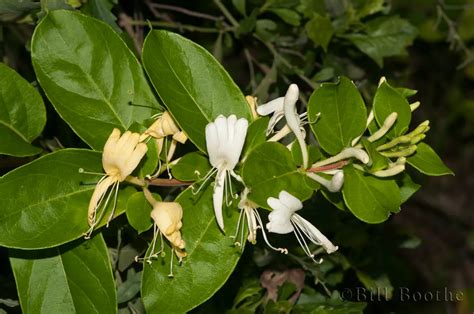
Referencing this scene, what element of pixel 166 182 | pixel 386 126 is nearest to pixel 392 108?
pixel 386 126

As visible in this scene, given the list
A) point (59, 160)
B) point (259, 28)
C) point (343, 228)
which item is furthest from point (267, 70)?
point (59, 160)

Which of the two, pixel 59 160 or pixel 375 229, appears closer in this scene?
pixel 59 160

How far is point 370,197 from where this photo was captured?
849 millimetres

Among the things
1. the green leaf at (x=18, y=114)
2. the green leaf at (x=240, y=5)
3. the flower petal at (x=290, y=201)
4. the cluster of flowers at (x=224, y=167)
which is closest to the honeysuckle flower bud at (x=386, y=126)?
the cluster of flowers at (x=224, y=167)

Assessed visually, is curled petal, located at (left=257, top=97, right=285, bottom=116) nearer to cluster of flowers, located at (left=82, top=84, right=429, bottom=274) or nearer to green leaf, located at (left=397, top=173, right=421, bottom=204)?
cluster of flowers, located at (left=82, top=84, right=429, bottom=274)

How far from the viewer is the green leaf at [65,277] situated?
2.89 feet

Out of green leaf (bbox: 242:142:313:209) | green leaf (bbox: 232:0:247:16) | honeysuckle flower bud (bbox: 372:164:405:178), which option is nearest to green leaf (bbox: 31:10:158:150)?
green leaf (bbox: 242:142:313:209)

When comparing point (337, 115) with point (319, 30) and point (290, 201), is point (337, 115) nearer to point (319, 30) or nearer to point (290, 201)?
point (290, 201)

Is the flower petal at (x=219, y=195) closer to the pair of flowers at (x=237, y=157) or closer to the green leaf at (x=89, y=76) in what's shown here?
the pair of flowers at (x=237, y=157)

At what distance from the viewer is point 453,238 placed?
9.80 feet

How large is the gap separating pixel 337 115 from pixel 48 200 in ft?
0.99

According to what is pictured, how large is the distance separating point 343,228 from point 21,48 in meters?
0.67

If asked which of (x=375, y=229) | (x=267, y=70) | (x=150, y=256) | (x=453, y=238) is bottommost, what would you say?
(x=453, y=238)

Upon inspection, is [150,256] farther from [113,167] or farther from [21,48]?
[21,48]
